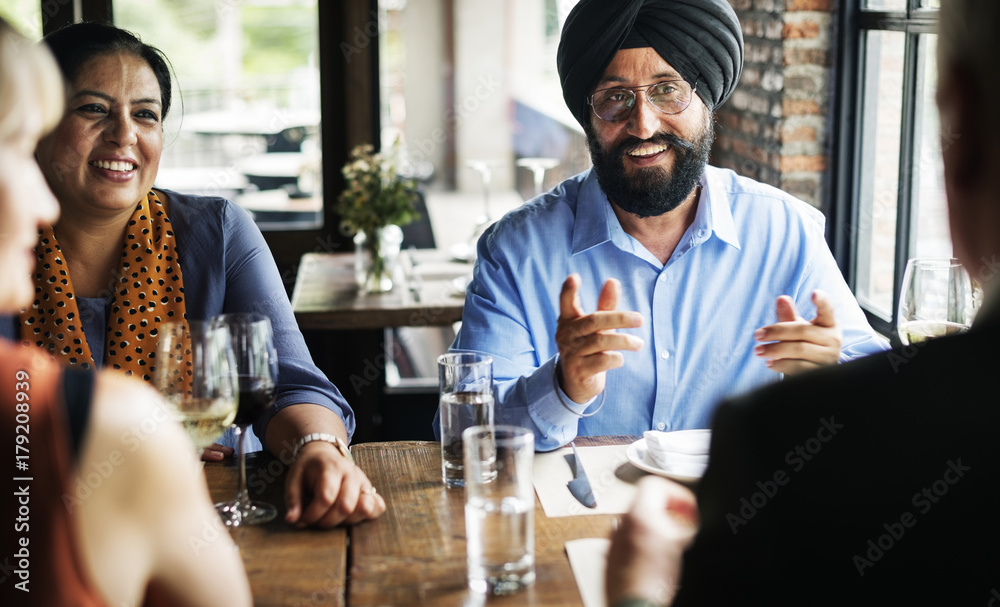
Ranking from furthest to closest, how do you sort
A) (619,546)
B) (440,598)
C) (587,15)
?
1. (587,15)
2. (440,598)
3. (619,546)

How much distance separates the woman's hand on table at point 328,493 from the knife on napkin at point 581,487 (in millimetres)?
261

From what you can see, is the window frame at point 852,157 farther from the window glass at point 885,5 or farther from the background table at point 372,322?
the background table at point 372,322

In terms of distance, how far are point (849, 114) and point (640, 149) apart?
1302mm

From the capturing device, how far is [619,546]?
92 centimetres

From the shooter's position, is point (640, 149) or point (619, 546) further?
point (640, 149)

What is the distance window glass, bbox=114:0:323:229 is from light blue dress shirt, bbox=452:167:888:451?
2.16 m

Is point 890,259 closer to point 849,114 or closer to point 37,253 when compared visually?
point 849,114

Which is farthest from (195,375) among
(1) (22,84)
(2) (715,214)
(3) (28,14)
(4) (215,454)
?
(3) (28,14)

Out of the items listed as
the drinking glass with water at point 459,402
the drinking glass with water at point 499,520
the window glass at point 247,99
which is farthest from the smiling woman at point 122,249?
the window glass at point 247,99

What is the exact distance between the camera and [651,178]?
1.89m

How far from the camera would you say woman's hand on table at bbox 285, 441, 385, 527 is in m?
1.22

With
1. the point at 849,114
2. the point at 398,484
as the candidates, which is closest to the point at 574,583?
the point at 398,484

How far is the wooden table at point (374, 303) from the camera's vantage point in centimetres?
286

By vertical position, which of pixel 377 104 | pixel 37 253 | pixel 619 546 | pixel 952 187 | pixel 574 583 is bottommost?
pixel 574 583
